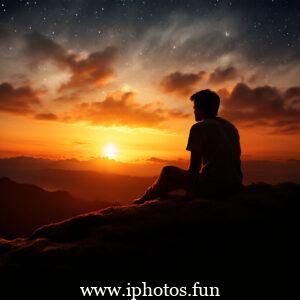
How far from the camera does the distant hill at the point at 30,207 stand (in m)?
51.1

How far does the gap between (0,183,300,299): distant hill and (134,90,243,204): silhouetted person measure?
33 cm

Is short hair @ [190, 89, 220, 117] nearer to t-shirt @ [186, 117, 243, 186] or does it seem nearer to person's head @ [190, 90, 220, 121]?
person's head @ [190, 90, 220, 121]

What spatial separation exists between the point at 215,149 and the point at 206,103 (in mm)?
983

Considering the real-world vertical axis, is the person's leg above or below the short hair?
below

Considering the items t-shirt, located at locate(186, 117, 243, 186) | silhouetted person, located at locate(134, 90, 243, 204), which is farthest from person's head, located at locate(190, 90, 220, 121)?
t-shirt, located at locate(186, 117, 243, 186)

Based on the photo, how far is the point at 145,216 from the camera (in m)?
5.25

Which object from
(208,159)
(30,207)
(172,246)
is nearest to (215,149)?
(208,159)

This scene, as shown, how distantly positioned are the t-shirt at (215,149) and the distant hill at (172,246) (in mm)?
463

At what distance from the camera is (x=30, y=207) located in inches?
2178

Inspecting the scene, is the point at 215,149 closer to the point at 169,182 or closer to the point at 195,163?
the point at 195,163

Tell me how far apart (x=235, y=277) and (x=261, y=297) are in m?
0.38

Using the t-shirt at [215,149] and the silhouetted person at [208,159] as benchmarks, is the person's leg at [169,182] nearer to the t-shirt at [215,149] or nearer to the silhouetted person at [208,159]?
the silhouetted person at [208,159]

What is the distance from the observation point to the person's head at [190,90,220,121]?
6141 mm

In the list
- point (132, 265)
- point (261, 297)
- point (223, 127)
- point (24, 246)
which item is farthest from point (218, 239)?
point (24, 246)
